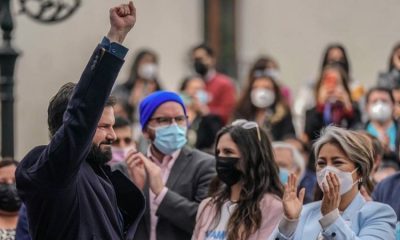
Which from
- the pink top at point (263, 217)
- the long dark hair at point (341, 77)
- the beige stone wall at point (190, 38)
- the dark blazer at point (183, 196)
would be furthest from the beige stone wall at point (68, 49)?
the pink top at point (263, 217)

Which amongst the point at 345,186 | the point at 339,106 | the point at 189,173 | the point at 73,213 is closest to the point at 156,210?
the point at 189,173

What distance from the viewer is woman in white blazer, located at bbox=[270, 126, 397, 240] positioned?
7.05 m

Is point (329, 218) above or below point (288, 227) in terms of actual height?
above

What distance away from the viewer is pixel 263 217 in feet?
25.8

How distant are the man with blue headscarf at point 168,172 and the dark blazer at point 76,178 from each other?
137cm

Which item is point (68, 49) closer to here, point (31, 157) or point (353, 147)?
point (353, 147)

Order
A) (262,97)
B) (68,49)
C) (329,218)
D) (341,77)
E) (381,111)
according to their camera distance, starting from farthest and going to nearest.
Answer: (68,49) < (262,97) < (341,77) < (381,111) < (329,218)

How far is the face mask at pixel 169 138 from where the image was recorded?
27.9 ft

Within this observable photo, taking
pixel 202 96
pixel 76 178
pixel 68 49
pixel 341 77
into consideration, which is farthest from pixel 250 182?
pixel 68 49

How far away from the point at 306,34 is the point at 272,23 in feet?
1.85

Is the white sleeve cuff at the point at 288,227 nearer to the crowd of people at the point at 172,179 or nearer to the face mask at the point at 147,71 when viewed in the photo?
the crowd of people at the point at 172,179

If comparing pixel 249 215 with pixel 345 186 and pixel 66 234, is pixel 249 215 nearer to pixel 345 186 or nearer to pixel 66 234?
pixel 345 186

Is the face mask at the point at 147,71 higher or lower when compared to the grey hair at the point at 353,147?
lower

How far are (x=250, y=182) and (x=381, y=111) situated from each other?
14.3ft
